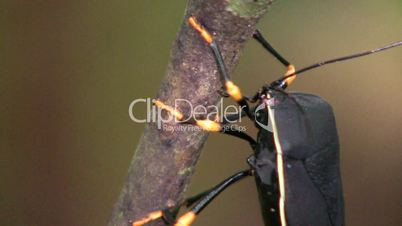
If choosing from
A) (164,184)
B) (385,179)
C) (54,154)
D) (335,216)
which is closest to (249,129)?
(385,179)

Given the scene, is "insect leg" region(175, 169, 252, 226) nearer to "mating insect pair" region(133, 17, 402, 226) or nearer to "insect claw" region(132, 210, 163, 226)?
"mating insect pair" region(133, 17, 402, 226)

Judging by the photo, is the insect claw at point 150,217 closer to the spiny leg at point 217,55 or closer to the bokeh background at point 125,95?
the spiny leg at point 217,55

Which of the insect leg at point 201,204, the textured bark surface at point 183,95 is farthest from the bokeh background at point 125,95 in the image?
the textured bark surface at point 183,95

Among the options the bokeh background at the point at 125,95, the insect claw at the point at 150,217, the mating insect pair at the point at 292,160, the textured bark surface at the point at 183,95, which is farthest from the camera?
the bokeh background at the point at 125,95

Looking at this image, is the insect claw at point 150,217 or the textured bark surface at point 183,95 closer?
the textured bark surface at point 183,95

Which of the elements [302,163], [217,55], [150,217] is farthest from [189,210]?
[217,55]

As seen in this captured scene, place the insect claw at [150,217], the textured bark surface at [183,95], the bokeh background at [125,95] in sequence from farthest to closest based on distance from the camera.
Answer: the bokeh background at [125,95] → the insect claw at [150,217] → the textured bark surface at [183,95]

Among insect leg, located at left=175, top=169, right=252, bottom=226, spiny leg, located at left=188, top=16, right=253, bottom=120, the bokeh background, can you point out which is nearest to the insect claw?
insect leg, located at left=175, top=169, right=252, bottom=226
